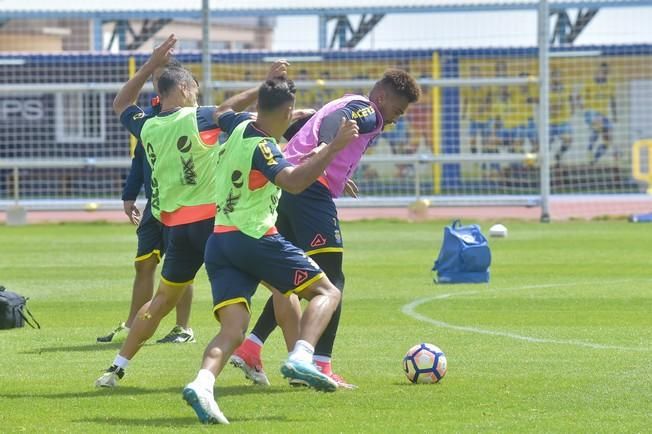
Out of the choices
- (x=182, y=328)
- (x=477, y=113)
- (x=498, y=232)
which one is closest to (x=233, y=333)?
(x=182, y=328)

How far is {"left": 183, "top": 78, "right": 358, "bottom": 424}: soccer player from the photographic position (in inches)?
302

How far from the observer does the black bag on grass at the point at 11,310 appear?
11.8 metres

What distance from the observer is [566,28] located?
104ft

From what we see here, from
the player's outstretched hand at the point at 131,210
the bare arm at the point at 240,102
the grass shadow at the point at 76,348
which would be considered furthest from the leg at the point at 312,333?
the player's outstretched hand at the point at 131,210

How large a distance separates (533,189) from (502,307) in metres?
14.8

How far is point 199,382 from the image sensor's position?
7.22 metres

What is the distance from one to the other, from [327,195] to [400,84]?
2.78 ft

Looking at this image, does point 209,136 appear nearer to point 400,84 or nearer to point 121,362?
point 400,84

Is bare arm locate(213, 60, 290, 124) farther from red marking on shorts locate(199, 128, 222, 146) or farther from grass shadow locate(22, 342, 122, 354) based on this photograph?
grass shadow locate(22, 342, 122, 354)

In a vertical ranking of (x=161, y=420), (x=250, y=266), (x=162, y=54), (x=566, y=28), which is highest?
(x=566, y=28)

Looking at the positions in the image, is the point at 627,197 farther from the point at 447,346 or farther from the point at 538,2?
the point at 447,346

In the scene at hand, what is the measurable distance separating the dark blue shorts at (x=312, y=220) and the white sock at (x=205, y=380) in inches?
66.1

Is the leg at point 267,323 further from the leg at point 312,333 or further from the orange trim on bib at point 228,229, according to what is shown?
the orange trim on bib at point 228,229

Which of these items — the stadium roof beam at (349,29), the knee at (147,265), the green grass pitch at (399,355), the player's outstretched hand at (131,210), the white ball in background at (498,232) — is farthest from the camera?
the stadium roof beam at (349,29)
